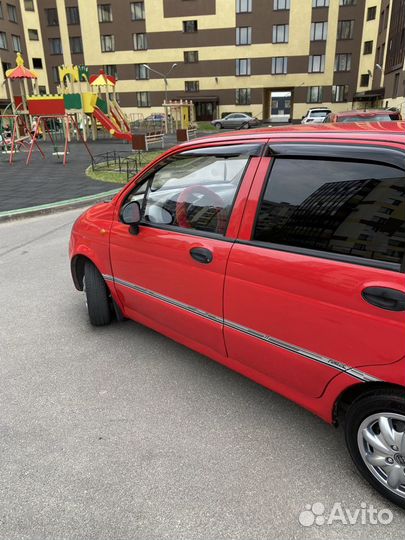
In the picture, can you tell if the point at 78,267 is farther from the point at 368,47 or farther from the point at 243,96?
the point at 368,47

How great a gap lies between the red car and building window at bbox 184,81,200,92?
2117 inches

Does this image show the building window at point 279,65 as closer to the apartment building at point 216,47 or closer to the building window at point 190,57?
the apartment building at point 216,47

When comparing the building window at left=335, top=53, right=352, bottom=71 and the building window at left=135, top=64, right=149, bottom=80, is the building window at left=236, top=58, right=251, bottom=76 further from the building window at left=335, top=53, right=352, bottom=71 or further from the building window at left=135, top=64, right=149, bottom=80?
the building window at left=135, top=64, right=149, bottom=80

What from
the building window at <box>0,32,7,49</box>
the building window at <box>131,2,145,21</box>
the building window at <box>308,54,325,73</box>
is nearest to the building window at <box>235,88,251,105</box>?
the building window at <box>308,54,325,73</box>

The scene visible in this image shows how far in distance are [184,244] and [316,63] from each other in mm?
54373

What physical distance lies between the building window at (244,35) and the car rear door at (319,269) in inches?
2147

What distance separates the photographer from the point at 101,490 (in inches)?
87.5

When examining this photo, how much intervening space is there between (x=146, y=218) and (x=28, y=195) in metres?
8.77

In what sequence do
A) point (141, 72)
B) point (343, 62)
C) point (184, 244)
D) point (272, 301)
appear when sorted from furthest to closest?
point (141, 72) < point (343, 62) < point (184, 244) < point (272, 301)

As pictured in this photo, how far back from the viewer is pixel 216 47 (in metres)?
50.4

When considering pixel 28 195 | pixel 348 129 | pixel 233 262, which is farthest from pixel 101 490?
pixel 28 195

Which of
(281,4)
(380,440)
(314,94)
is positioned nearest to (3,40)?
(281,4)

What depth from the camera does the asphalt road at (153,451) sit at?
2.04m

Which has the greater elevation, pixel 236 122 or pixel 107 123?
pixel 107 123
